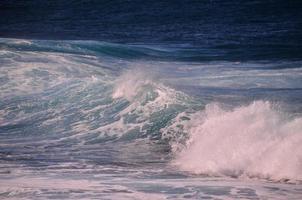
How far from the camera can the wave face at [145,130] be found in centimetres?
805

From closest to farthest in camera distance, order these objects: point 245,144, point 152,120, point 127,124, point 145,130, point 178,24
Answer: point 245,144
point 145,130
point 152,120
point 127,124
point 178,24

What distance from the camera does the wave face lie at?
805 centimetres

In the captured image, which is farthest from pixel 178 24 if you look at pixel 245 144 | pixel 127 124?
pixel 245 144

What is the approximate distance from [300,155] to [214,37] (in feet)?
79.2

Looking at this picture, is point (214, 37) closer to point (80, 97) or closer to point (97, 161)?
point (80, 97)

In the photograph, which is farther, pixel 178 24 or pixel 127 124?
pixel 178 24

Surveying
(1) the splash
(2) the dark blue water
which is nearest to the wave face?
(1) the splash

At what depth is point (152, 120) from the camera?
12836 millimetres

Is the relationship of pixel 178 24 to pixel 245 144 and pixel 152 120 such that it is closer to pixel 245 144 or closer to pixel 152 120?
pixel 152 120

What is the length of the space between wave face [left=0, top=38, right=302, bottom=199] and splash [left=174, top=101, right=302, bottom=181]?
0.02m

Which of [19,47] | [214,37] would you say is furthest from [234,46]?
[19,47]

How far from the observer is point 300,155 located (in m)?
8.54

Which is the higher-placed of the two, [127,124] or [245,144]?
[245,144]

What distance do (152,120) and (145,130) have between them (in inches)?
18.9
